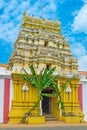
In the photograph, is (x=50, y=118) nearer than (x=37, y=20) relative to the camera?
Yes

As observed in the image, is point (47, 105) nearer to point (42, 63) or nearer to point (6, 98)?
point (42, 63)

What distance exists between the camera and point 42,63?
861 inches

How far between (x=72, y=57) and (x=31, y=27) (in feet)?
16.3

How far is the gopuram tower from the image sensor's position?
20156 millimetres

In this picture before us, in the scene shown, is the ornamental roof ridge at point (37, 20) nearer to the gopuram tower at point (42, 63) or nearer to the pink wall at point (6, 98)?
the gopuram tower at point (42, 63)

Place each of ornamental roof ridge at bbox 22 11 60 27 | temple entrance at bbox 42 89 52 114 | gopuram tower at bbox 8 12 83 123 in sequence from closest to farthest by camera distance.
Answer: gopuram tower at bbox 8 12 83 123, temple entrance at bbox 42 89 52 114, ornamental roof ridge at bbox 22 11 60 27

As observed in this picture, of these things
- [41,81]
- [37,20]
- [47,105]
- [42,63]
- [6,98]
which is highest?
[37,20]

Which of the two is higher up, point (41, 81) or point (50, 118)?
point (41, 81)

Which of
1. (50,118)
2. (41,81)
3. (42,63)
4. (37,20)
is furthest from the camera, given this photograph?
(37,20)

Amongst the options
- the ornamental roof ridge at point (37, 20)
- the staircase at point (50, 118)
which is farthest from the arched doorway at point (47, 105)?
the ornamental roof ridge at point (37, 20)

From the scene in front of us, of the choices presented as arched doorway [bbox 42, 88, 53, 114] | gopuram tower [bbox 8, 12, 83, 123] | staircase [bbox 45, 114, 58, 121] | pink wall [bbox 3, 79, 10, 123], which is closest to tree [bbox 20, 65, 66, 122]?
gopuram tower [bbox 8, 12, 83, 123]

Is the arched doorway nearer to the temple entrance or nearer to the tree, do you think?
the temple entrance

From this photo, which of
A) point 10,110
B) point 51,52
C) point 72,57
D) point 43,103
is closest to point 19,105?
point 10,110

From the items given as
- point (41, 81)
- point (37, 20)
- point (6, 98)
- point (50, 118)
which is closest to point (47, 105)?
point (50, 118)
